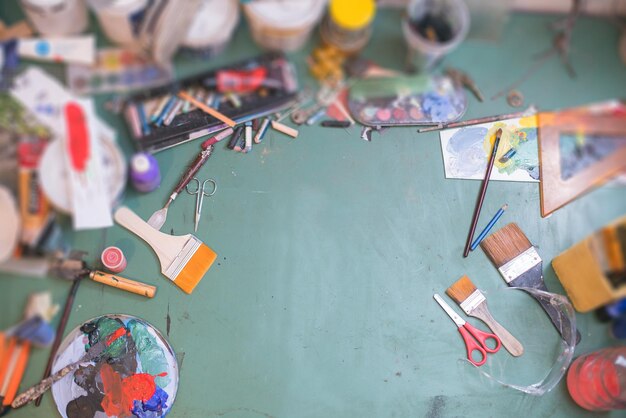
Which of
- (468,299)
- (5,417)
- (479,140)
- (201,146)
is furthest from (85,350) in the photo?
(479,140)

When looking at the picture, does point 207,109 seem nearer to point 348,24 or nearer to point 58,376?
point 348,24

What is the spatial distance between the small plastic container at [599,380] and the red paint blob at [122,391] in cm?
108

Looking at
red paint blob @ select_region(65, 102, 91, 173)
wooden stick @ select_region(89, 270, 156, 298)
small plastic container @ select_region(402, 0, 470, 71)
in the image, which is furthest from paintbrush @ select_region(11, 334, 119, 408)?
small plastic container @ select_region(402, 0, 470, 71)

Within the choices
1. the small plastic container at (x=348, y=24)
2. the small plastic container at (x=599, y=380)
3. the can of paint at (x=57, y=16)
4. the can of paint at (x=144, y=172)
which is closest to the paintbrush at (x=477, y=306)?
the small plastic container at (x=599, y=380)

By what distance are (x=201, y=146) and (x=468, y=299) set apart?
0.83 meters

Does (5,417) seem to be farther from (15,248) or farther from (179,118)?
(179,118)

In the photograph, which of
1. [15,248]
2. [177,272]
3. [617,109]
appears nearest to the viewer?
[15,248]

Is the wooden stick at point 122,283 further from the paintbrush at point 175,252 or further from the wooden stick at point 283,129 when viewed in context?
the wooden stick at point 283,129

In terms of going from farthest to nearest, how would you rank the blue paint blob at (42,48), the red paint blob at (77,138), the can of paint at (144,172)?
the blue paint blob at (42,48), the can of paint at (144,172), the red paint blob at (77,138)

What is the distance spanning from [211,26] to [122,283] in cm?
73

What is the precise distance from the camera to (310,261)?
162 centimetres

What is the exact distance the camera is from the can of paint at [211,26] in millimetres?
1608

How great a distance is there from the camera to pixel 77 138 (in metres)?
1.34

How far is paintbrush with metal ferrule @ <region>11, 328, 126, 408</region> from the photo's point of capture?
1.47m
